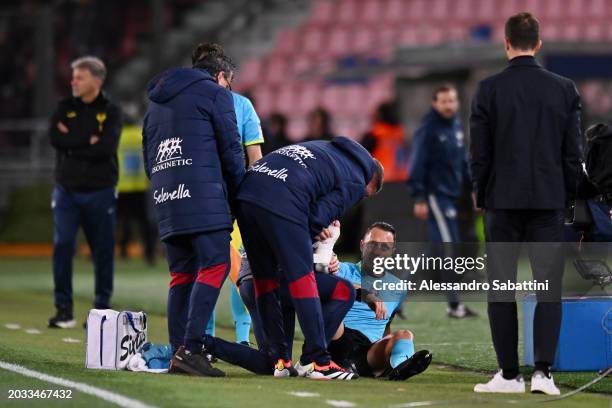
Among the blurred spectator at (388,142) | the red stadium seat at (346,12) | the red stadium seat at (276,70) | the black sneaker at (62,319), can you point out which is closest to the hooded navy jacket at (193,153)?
the black sneaker at (62,319)

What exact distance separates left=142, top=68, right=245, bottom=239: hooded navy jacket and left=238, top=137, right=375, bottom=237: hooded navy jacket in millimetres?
145

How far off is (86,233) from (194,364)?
156 inches

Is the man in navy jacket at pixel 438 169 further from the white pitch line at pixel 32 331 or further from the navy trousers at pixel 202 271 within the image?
the navy trousers at pixel 202 271

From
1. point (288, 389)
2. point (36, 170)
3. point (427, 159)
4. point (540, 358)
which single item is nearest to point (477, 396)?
point (540, 358)

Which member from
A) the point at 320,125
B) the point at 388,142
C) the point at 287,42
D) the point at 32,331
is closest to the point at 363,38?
the point at 287,42

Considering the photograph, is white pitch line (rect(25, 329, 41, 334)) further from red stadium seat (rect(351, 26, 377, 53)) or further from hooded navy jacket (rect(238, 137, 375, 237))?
red stadium seat (rect(351, 26, 377, 53))

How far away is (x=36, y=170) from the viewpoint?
24000 mm

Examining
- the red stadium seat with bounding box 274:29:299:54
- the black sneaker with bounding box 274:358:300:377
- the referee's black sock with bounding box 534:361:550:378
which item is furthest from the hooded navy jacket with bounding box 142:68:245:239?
the red stadium seat with bounding box 274:29:299:54

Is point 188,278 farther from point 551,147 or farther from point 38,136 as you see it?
point 38,136

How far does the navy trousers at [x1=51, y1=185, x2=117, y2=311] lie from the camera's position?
11688mm

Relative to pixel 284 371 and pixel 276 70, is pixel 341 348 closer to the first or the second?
pixel 284 371

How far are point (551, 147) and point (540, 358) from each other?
43.1 inches

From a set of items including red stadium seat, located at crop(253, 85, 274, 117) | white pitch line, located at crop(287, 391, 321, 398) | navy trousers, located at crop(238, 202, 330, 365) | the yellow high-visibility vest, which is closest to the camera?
white pitch line, located at crop(287, 391, 321, 398)

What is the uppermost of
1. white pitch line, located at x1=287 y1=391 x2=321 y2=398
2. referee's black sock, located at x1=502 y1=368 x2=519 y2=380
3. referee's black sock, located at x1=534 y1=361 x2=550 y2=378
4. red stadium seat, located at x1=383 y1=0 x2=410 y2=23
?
red stadium seat, located at x1=383 y1=0 x2=410 y2=23
